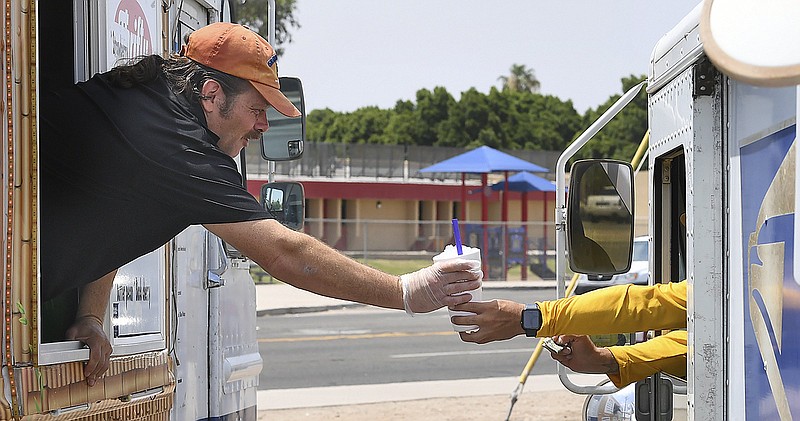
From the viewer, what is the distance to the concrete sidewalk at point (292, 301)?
20984 millimetres

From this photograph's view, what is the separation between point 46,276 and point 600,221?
1993mm

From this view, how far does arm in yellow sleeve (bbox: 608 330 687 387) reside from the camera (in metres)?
3.49

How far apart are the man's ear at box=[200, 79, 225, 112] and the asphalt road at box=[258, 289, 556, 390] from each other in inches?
345

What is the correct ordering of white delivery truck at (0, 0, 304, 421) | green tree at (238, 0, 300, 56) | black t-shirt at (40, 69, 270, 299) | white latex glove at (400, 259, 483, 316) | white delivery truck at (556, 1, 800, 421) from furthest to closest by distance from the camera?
green tree at (238, 0, 300, 56), white latex glove at (400, 259, 483, 316), black t-shirt at (40, 69, 270, 299), white delivery truck at (0, 0, 304, 421), white delivery truck at (556, 1, 800, 421)

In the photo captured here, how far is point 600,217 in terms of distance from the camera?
12.7 ft

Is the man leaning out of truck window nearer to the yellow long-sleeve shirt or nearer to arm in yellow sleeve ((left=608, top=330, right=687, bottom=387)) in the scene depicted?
the yellow long-sleeve shirt

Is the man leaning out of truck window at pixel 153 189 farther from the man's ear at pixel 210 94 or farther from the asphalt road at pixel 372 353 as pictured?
the asphalt road at pixel 372 353

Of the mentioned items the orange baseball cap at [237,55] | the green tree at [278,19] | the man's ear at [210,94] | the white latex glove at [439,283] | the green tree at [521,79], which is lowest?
the white latex glove at [439,283]

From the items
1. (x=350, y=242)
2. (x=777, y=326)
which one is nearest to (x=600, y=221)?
(x=777, y=326)

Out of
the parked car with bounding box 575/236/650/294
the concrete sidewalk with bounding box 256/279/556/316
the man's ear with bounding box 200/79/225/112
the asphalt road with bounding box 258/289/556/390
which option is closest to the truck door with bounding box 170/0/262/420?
the man's ear with bounding box 200/79/225/112

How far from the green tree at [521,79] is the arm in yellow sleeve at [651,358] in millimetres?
90644

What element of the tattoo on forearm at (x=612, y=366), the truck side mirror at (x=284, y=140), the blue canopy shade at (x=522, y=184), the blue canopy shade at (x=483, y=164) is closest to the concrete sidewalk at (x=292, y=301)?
the blue canopy shade at (x=483, y=164)

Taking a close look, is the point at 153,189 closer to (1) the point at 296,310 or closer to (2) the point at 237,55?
(2) the point at 237,55

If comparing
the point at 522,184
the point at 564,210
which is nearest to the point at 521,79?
the point at 522,184
